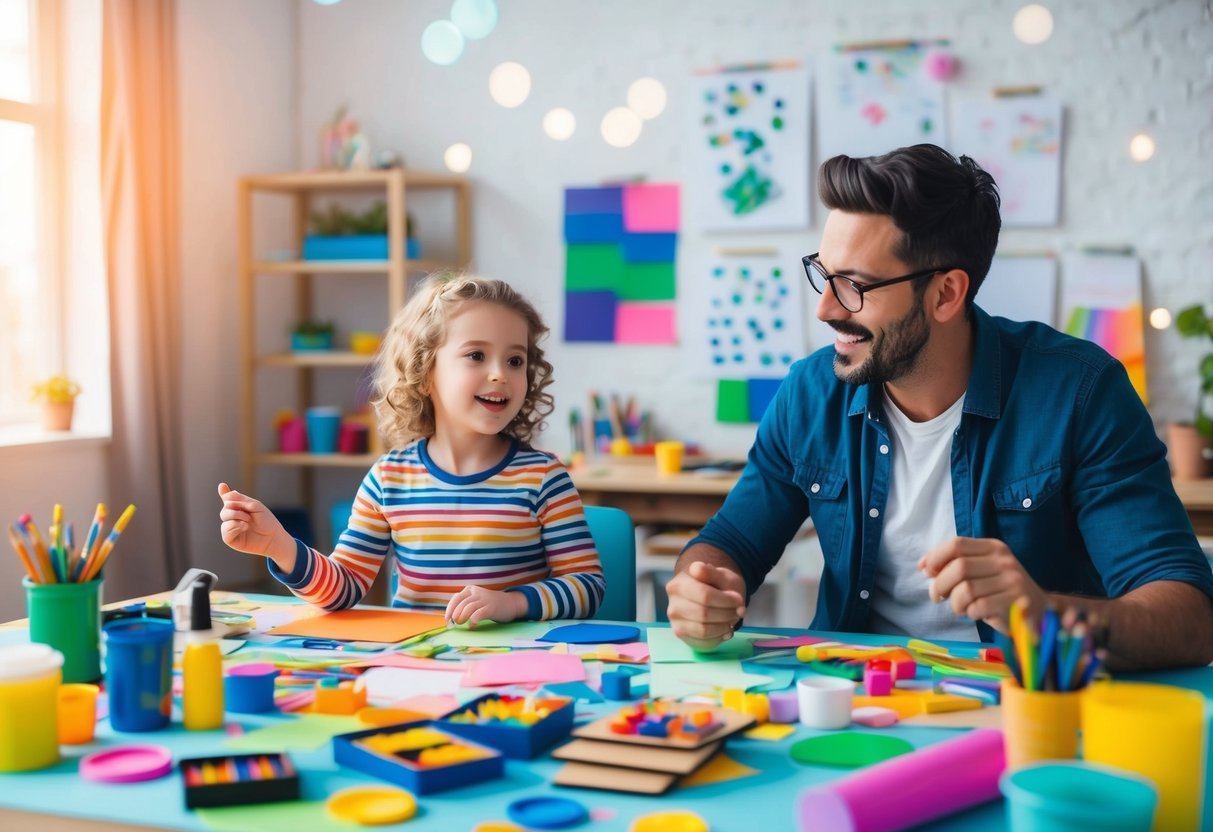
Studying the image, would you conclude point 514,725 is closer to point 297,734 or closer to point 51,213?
point 297,734

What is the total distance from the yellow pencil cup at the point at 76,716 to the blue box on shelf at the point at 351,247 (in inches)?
116

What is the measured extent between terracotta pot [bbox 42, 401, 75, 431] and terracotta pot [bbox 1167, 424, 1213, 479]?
10.3ft

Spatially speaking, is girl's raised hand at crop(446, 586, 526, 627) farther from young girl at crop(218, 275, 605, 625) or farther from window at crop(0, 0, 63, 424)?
window at crop(0, 0, 63, 424)

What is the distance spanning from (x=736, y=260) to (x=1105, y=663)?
2633 mm

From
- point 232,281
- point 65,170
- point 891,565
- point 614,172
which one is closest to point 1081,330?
point 614,172

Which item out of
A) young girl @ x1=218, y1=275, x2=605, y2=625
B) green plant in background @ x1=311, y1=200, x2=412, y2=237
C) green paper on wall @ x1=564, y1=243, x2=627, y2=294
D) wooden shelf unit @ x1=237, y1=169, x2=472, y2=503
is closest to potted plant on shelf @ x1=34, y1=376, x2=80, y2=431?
wooden shelf unit @ x1=237, y1=169, x2=472, y2=503

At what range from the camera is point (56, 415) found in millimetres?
3467

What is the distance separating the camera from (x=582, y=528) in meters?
1.88

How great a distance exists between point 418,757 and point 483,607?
553 millimetres

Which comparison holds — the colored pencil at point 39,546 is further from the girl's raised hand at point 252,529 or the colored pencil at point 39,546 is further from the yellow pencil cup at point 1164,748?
the yellow pencil cup at point 1164,748

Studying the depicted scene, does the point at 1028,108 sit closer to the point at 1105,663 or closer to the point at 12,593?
the point at 1105,663

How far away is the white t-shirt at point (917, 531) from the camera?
1767 mm

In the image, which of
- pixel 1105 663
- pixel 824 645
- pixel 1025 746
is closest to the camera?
pixel 1025 746

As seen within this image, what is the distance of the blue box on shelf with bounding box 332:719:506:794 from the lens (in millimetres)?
1019
